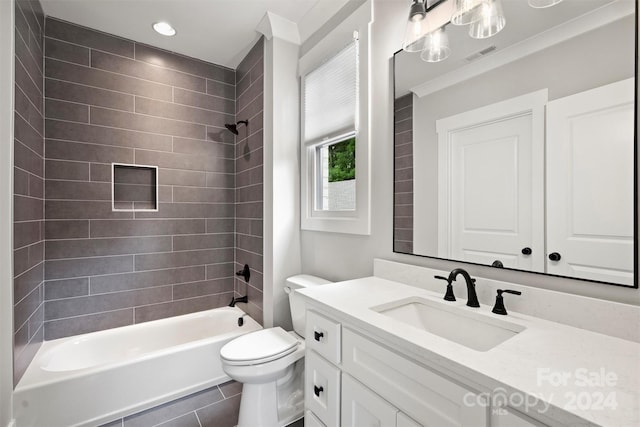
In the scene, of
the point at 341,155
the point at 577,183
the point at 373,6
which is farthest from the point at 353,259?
the point at 373,6

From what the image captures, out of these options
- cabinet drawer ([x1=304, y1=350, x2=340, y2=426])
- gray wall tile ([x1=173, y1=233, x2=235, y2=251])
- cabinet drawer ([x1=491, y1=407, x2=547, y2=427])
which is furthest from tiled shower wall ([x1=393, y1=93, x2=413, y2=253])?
gray wall tile ([x1=173, y1=233, x2=235, y2=251])

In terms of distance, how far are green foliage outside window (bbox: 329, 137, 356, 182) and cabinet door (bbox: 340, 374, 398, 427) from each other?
3.98 ft

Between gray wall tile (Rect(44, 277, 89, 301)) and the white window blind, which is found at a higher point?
the white window blind

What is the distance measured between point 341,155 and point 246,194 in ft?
3.40

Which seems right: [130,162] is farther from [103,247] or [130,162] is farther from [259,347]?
[259,347]

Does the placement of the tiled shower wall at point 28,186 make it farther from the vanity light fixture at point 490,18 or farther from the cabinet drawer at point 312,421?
the vanity light fixture at point 490,18

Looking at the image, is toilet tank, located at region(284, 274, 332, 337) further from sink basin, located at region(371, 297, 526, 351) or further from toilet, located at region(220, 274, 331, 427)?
sink basin, located at region(371, 297, 526, 351)

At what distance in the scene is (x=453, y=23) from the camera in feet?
3.97

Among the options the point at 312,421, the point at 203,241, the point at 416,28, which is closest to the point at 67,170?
the point at 203,241

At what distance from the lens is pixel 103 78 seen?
2238mm

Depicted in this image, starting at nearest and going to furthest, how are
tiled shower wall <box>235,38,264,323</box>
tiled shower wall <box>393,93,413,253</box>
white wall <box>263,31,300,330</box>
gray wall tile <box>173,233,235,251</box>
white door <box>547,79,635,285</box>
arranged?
white door <box>547,79,635,285</box> < tiled shower wall <box>393,93,413,253</box> < white wall <box>263,31,300,330</box> < tiled shower wall <box>235,38,264,323</box> < gray wall tile <box>173,233,235,251</box>

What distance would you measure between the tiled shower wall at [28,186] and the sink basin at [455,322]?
1908mm

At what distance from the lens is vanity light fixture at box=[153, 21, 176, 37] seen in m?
2.13

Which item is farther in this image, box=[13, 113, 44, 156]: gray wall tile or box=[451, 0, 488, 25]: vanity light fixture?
box=[13, 113, 44, 156]: gray wall tile
